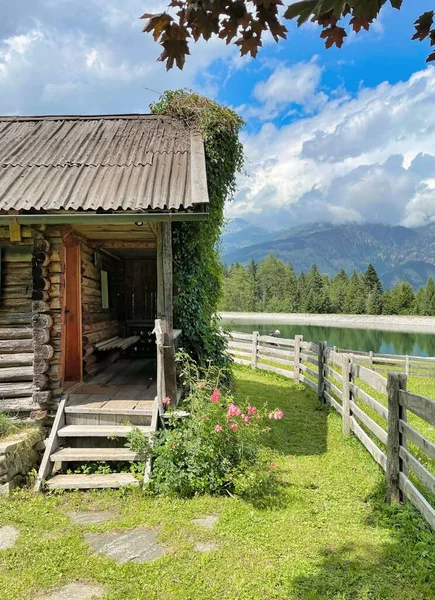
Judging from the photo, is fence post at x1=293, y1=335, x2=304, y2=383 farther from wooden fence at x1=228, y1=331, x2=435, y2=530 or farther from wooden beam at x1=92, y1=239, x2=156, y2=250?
wooden beam at x1=92, y1=239, x2=156, y2=250

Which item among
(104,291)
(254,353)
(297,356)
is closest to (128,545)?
(104,291)

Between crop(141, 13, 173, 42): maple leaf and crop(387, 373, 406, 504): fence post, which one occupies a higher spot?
crop(141, 13, 173, 42): maple leaf

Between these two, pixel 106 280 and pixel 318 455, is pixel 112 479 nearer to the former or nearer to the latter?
pixel 318 455

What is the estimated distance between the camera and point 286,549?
131 inches

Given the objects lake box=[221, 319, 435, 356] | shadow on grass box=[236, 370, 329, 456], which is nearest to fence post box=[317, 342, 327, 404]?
shadow on grass box=[236, 370, 329, 456]

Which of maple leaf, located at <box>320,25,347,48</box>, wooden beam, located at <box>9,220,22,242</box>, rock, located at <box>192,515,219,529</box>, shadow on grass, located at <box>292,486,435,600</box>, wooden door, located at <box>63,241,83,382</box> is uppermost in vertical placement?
maple leaf, located at <box>320,25,347,48</box>

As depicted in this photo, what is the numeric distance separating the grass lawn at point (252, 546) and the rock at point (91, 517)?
9cm

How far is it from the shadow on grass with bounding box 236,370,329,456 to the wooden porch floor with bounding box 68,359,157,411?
2.02m

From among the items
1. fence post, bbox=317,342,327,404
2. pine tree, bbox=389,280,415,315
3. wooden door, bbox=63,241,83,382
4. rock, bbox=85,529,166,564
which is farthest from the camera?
pine tree, bbox=389,280,415,315

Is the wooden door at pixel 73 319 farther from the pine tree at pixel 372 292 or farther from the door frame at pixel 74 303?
the pine tree at pixel 372 292

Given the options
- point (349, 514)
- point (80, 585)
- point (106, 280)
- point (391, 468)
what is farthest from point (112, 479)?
point (106, 280)

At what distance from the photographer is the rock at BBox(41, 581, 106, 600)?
2.81m

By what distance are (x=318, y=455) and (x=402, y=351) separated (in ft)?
116

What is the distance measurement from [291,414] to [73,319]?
175 inches
